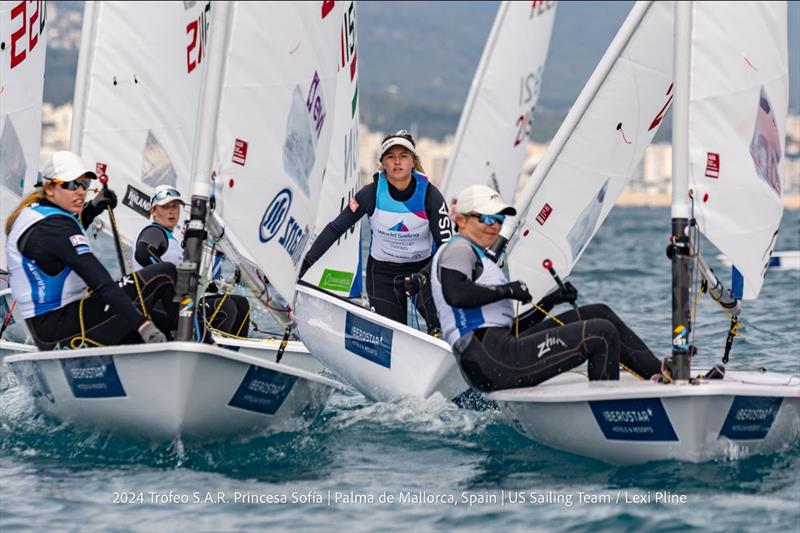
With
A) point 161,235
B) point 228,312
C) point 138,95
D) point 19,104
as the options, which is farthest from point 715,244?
point 19,104

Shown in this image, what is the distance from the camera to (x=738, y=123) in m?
7.20

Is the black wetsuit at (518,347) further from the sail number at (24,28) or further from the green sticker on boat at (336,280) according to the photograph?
the sail number at (24,28)

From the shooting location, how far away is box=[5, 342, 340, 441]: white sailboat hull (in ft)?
22.2

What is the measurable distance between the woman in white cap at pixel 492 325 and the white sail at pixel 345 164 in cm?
327

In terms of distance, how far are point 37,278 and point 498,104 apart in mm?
6396

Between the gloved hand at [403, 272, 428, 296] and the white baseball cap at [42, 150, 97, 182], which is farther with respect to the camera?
the gloved hand at [403, 272, 428, 296]

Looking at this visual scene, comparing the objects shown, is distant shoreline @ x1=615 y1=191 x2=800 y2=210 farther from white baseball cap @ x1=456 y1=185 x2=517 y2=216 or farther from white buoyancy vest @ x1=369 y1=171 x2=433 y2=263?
white baseball cap @ x1=456 y1=185 x2=517 y2=216

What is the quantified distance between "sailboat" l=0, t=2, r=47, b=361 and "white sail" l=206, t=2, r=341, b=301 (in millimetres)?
4289

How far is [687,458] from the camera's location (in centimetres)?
667

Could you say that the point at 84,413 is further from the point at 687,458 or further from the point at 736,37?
the point at 736,37

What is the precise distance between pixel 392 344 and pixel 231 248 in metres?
1.63

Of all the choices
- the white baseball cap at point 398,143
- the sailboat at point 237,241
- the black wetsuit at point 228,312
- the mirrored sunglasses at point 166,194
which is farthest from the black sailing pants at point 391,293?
the sailboat at point 237,241

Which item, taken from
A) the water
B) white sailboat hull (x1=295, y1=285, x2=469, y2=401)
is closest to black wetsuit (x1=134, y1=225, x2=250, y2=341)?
white sailboat hull (x1=295, y1=285, x2=469, y2=401)

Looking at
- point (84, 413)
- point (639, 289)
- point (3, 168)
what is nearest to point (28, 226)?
point (84, 413)
